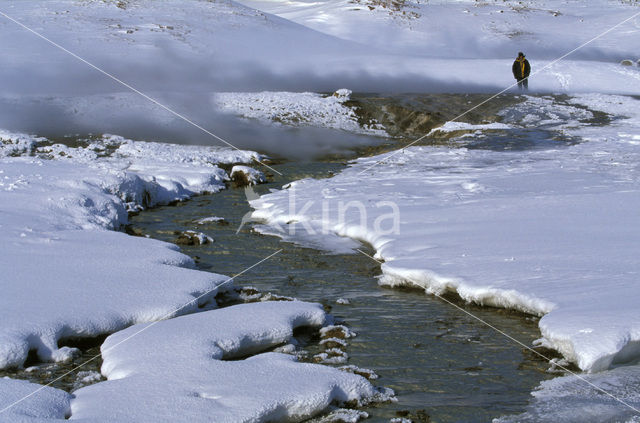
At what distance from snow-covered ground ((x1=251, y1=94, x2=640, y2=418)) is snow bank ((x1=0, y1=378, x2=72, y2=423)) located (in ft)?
13.2

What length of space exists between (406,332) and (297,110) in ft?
53.0

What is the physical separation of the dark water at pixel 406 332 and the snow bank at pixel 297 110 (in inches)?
428

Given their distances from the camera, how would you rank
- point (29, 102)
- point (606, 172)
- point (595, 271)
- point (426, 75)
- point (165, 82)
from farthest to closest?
point (426, 75) → point (165, 82) → point (29, 102) → point (606, 172) → point (595, 271)

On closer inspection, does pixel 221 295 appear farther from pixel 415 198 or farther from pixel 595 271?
pixel 415 198

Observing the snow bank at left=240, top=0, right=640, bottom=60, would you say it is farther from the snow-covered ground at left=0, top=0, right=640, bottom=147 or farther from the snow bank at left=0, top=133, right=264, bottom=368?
the snow bank at left=0, top=133, right=264, bottom=368

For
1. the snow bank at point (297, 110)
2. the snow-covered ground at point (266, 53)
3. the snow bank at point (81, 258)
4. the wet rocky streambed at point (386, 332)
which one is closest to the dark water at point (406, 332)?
the wet rocky streambed at point (386, 332)

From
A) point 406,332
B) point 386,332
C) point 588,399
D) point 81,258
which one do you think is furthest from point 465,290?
point 81,258

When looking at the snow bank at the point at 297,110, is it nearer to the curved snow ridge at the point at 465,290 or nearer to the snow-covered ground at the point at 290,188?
the snow-covered ground at the point at 290,188

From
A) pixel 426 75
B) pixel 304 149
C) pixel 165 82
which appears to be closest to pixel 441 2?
pixel 426 75

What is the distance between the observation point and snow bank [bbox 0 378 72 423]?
503 centimetres

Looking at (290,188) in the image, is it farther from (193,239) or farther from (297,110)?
(297,110)

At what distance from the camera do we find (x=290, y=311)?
7.31 metres

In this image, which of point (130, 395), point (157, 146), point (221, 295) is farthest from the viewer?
point (157, 146)

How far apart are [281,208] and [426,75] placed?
17985mm
